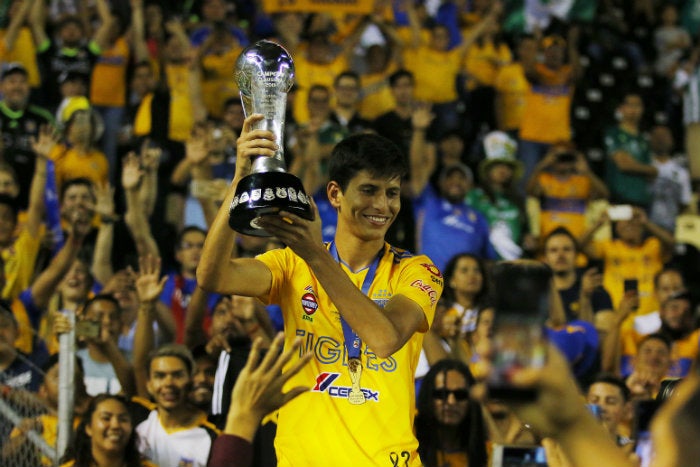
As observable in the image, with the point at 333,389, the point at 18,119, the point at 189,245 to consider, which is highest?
the point at 18,119

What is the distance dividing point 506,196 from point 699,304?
205 cm

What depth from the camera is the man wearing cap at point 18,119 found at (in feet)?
35.0

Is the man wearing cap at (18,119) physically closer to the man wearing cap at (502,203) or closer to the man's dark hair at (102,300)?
the man's dark hair at (102,300)

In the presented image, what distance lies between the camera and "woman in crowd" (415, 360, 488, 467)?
6957 millimetres

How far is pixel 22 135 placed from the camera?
10.8 meters

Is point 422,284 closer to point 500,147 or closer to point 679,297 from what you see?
point 679,297

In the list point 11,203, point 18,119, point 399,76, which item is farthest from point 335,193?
point 399,76

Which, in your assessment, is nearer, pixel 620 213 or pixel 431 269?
pixel 431 269

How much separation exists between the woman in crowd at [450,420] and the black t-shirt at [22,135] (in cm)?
490

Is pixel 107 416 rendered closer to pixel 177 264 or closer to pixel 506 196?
pixel 177 264

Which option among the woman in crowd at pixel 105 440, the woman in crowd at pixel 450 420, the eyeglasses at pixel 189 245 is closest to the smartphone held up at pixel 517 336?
the woman in crowd at pixel 105 440

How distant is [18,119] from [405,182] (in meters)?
3.58

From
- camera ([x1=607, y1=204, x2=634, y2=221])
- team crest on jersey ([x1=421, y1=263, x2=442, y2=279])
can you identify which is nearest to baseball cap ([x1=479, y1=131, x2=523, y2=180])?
camera ([x1=607, y1=204, x2=634, y2=221])

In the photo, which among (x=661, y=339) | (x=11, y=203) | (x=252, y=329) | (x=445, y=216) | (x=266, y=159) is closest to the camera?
(x=266, y=159)
